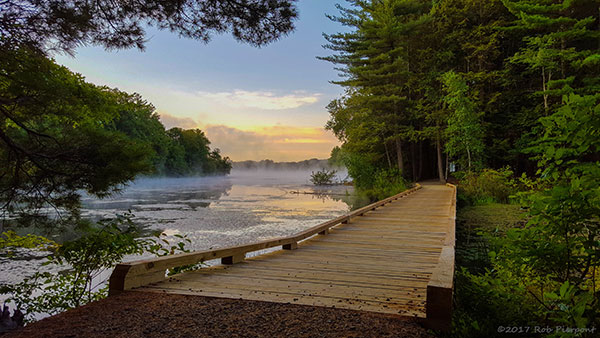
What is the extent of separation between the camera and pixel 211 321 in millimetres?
2381

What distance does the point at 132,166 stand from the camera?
4.74 m

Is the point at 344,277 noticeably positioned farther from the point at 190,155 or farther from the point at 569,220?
the point at 190,155

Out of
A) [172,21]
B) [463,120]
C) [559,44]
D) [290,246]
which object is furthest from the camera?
[463,120]

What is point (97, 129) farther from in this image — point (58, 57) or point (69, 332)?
point (69, 332)

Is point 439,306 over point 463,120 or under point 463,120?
under

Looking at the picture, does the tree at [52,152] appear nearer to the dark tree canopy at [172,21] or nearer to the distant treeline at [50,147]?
the distant treeline at [50,147]

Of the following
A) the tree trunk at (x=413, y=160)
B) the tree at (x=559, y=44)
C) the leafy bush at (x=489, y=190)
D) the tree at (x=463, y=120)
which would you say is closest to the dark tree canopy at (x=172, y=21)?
the leafy bush at (x=489, y=190)

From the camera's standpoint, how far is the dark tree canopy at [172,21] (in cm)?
482

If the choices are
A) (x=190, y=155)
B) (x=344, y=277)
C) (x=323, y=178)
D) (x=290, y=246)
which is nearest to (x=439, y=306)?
(x=344, y=277)

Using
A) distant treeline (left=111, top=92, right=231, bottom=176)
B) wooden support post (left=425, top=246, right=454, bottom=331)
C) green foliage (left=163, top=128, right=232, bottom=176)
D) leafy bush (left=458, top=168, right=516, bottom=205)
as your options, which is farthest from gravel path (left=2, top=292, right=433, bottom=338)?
green foliage (left=163, top=128, right=232, bottom=176)

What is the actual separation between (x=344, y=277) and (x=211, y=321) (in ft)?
5.22

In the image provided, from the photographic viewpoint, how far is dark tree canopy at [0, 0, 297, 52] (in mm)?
4816

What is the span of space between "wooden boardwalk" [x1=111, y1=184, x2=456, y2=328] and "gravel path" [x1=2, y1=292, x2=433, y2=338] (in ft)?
0.60

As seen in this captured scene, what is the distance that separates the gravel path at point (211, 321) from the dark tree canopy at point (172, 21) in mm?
4007
